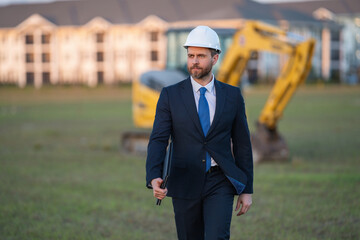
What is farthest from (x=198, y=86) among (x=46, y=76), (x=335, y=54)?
(x=335, y=54)

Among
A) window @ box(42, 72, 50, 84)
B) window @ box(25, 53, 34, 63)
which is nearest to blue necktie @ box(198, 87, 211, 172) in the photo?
window @ box(25, 53, 34, 63)

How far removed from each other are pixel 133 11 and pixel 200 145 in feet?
69.7

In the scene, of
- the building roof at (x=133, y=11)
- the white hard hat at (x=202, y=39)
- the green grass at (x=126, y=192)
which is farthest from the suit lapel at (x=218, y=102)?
the building roof at (x=133, y=11)

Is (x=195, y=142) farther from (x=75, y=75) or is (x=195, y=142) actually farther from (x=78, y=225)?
(x=75, y=75)

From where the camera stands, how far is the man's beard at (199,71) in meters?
4.61

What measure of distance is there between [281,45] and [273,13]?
19081 mm

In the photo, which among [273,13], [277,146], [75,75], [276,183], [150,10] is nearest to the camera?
[276,183]

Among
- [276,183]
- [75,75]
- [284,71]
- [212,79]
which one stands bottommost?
[75,75]

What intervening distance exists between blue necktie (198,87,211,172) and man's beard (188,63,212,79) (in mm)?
112

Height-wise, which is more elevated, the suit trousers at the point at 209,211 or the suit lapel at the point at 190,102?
the suit lapel at the point at 190,102

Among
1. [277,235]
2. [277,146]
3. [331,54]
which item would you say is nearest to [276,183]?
[277,146]

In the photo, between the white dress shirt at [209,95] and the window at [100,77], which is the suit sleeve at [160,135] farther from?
the window at [100,77]

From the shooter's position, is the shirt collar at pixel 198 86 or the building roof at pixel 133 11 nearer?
the shirt collar at pixel 198 86

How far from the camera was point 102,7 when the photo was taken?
893 inches
